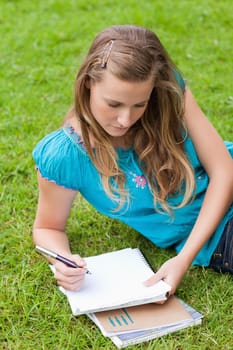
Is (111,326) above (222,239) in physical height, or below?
below

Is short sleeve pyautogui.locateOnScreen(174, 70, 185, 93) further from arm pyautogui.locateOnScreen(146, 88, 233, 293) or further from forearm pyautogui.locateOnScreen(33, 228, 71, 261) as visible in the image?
forearm pyautogui.locateOnScreen(33, 228, 71, 261)

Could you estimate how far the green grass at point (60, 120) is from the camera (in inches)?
98.5

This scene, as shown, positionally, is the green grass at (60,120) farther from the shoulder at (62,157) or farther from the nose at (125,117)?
the nose at (125,117)

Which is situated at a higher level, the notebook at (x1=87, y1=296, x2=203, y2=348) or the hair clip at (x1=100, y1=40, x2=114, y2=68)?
the hair clip at (x1=100, y1=40, x2=114, y2=68)

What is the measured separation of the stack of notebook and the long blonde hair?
0.33m

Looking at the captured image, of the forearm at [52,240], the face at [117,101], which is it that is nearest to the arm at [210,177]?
the face at [117,101]

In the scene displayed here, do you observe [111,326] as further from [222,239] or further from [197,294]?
[222,239]

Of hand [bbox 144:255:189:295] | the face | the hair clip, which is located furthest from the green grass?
the hair clip

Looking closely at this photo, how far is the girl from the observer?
2.41 metres

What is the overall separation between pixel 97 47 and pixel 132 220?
791 millimetres

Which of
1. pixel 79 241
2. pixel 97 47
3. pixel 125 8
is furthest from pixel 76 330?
pixel 125 8

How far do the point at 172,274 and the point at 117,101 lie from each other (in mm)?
702

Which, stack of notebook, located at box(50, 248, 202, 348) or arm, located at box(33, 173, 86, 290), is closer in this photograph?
stack of notebook, located at box(50, 248, 202, 348)

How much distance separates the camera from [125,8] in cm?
586
